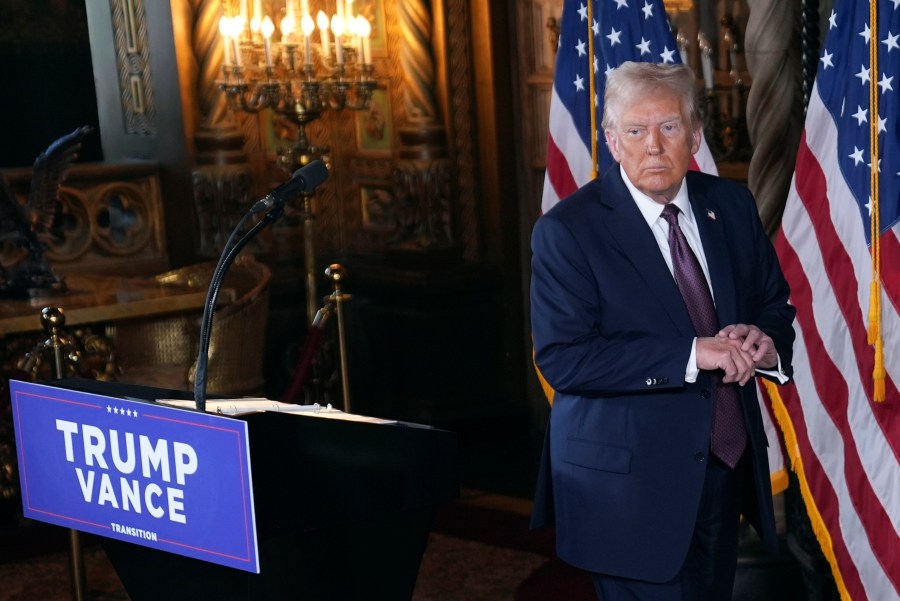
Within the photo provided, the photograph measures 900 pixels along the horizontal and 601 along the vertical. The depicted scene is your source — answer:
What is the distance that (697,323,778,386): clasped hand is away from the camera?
283 centimetres

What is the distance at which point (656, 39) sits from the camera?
4738 mm

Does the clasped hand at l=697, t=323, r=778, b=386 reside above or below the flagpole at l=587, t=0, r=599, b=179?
below

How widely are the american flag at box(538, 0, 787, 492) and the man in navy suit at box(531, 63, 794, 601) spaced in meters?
1.79

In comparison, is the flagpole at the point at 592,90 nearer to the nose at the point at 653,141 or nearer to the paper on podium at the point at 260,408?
the nose at the point at 653,141

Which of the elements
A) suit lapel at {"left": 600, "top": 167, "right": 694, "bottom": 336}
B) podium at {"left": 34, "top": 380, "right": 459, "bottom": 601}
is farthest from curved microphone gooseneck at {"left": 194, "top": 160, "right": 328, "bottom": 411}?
suit lapel at {"left": 600, "top": 167, "right": 694, "bottom": 336}

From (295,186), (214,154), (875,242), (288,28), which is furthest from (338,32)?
(295,186)

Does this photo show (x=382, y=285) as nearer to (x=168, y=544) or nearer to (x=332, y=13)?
(x=332, y=13)

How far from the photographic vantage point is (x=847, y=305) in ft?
13.0

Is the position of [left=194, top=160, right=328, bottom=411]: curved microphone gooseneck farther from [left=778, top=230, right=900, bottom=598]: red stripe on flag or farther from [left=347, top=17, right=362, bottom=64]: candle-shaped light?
[left=347, top=17, right=362, bottom=64]: candle-shaped light

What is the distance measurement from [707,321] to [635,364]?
235 millimetres

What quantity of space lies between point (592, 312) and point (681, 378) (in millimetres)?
242

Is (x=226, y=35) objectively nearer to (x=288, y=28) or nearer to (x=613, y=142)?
(x=288, y=28)

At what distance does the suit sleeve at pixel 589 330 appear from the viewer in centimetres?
289

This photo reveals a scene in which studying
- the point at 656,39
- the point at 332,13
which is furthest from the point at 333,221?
the point at 656,39
